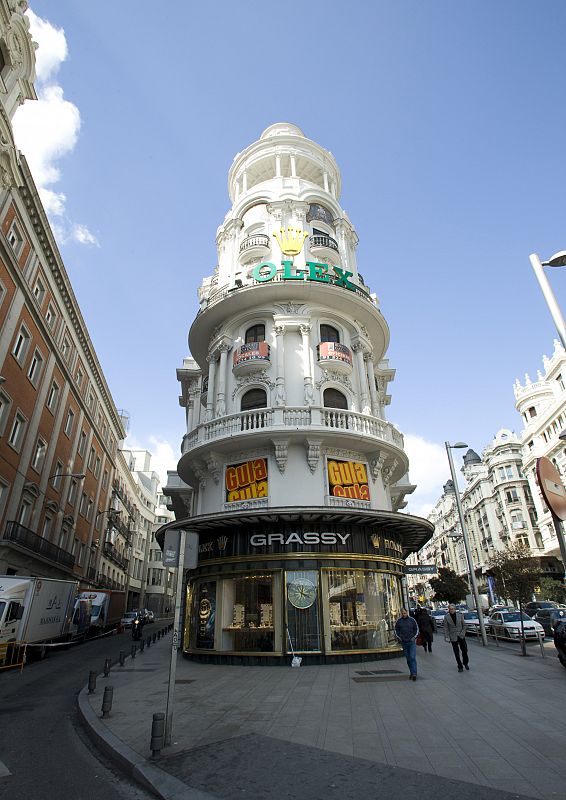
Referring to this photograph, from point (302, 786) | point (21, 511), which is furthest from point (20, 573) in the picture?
point (302, 786)

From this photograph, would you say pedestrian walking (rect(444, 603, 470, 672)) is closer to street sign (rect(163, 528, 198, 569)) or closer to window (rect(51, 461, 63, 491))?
street sign (rect(163, 528, 198, 569))

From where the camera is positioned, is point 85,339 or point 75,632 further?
point 85,339

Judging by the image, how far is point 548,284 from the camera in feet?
28.9

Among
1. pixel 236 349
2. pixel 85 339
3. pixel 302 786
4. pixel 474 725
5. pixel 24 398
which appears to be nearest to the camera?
pixel 302 786

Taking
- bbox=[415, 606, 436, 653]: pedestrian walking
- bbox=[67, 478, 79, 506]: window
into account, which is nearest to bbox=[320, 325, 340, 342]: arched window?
bbox=[415, 606, 436, 653]: pedestrian walking

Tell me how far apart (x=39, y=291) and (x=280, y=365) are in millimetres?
18597

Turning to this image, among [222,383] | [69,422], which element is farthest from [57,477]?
[222,383]

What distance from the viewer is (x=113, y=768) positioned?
6.62 metres

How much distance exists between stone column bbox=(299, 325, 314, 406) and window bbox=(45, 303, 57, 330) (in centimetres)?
1913

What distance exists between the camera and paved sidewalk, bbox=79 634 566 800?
17.7 feet

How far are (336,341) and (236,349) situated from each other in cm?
515

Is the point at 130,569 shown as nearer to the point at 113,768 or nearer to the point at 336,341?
the point at 336,341

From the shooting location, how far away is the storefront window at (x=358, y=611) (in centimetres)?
1634

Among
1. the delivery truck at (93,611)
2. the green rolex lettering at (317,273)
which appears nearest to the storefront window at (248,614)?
the green rolex lettering at (317,273)
